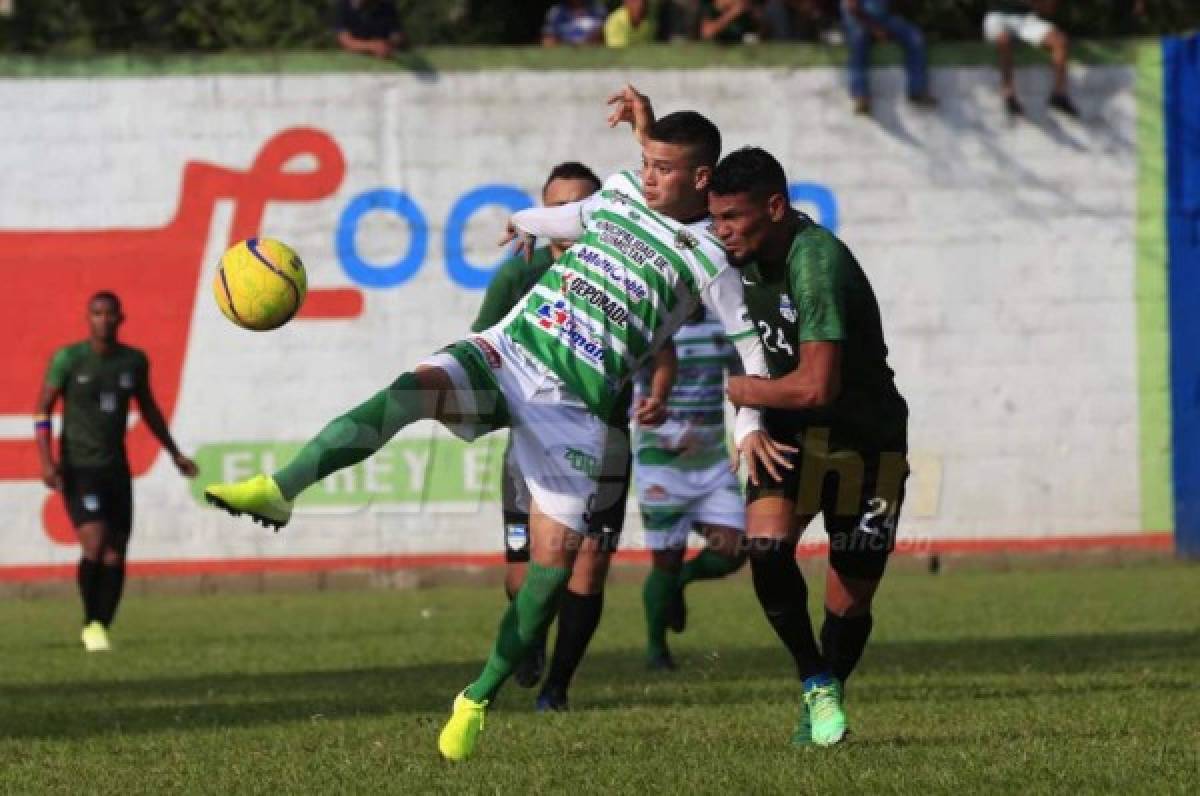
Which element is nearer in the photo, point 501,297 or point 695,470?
point 501,297

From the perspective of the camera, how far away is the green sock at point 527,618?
828cm

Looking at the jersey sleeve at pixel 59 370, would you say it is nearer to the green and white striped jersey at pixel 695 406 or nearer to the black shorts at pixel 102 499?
the black shorts at pixel 102 499

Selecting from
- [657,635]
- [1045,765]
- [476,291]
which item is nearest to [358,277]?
[476,291]

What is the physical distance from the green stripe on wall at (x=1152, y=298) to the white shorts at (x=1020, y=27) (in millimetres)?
947

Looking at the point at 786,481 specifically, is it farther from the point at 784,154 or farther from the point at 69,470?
the point at 784,154

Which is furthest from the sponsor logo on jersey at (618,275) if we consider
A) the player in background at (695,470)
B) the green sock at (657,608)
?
the player in background at (695,470)

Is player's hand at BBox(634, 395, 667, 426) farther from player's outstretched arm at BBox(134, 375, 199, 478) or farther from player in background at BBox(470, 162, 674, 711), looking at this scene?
player's outstretched arm at BBox(134, 375, 199, 478)

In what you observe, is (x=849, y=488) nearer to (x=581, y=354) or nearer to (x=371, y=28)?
(x=581, y=354)

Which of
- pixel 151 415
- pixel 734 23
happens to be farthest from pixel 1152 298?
pixel 151 415

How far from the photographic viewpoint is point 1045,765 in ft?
24.3

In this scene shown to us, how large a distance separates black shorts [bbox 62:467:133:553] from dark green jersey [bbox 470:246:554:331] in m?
5.54

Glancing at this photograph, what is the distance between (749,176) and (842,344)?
2.20 feet

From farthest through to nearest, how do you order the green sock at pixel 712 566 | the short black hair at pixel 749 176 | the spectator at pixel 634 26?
the spectator at pixel 634 26
the green sock at pixel 712 566
the short black hair at pixel 749 176

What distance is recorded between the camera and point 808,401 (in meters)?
8.00
